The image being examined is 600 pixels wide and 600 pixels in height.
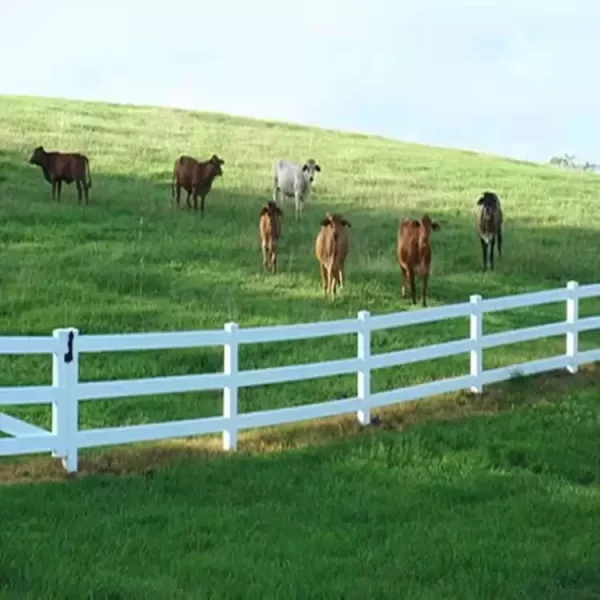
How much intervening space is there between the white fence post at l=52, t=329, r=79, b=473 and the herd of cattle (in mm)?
9967

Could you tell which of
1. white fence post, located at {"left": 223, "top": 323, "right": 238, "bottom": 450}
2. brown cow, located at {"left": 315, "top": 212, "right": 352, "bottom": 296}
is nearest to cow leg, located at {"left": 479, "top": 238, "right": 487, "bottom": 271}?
brown cow, located at {"left": 315, "top": 212, "right": 352, "bottom": 296}

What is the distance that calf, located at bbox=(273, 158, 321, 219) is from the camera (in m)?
30.1

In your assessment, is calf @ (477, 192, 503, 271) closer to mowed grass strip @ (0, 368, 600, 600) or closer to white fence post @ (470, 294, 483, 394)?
white fence post @ (470, 294, 483, 394)

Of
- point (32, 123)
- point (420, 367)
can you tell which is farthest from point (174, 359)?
point (32, 123)

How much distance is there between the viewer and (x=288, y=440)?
39.7 feet

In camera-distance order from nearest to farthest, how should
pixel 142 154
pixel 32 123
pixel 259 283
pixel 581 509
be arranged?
pixel 581 509, pixel 259 283, pixel 142 154, pixel 32 123

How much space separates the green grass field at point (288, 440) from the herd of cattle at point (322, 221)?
15.7 inches

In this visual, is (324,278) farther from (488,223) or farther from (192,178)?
(192,178)

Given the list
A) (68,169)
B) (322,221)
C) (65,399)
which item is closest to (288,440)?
(65,399)

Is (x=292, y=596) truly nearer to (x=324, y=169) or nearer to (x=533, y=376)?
(x=533, y=376)

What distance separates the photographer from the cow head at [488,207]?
81.7ft

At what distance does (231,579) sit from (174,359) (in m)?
8.25

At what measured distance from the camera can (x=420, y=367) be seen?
52.3 feet

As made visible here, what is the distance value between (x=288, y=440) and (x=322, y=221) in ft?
49.9
